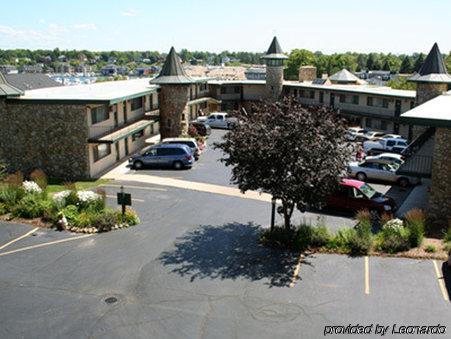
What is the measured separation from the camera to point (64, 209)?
22.1 metres

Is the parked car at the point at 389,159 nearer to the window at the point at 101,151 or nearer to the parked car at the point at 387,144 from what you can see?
the parked car at the point at 387,144

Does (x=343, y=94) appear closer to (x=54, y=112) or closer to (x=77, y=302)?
(x=54, y=112)

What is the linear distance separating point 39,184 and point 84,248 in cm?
723

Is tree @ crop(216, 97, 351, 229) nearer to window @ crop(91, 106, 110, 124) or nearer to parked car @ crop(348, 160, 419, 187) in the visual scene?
parked car @ crop(348, 160, 419, 187)

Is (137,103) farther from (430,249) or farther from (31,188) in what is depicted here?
(430,249)

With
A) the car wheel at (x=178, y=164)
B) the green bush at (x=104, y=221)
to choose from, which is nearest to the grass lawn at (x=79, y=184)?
the car wheel at (x=178, y=164)

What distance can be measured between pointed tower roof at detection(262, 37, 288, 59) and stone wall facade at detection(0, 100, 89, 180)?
28155mm

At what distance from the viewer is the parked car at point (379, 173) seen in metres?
29.0

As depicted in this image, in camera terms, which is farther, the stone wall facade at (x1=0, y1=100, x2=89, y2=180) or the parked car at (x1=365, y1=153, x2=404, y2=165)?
the parked car at (x1=365, y1=153, x2=404, y2=165)

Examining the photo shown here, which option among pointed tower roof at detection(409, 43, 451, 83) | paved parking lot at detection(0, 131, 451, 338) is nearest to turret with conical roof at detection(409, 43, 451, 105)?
pointed tower roof at detection(409, 43, 451, 83)

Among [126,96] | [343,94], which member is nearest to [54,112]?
[126,96]

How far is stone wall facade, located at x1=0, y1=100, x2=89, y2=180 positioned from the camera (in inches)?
1156

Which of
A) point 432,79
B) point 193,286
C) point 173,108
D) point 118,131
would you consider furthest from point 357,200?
point 173,108

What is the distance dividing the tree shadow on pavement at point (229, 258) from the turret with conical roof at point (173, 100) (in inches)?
875
